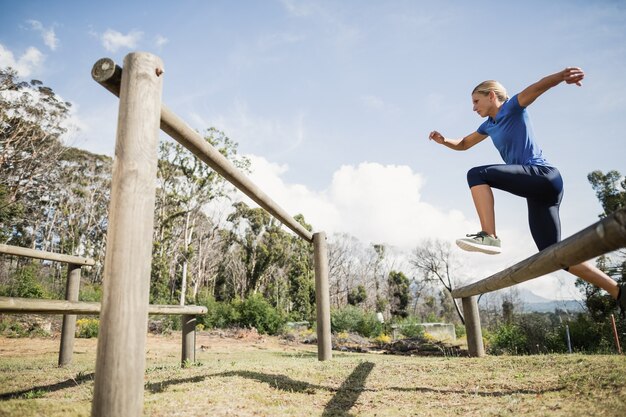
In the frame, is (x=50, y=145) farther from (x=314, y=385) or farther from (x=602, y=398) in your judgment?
(x=602, y=398)

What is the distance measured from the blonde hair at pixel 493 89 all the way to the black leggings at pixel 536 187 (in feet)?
2.67

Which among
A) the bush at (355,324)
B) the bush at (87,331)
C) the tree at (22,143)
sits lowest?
the bush at (355,324)

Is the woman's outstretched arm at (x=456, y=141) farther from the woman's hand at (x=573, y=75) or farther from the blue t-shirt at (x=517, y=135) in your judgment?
the woman's hand at (x=573, y=75)

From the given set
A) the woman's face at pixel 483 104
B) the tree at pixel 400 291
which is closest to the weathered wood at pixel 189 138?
the woman's face at pixel 483 104

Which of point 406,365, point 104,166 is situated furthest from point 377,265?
point 406,365

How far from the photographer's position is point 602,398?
2027 mm

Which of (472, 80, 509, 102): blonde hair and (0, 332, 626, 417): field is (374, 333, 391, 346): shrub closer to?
(0, 332, 626, 417): field

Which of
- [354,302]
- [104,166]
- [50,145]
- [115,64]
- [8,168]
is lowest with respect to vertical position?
[354,302]

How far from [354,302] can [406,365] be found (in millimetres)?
34850

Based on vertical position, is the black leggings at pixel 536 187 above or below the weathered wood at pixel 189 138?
below

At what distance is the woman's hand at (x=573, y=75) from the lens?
2.14 metres

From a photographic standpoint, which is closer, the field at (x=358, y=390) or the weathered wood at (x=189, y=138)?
the weathered wood at (x=189, y=138)

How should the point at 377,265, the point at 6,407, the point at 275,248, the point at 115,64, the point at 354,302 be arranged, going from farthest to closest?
the point at 377,265
the point at 354,302
the point at 275,248
the point at 6,407
the point at 115,64

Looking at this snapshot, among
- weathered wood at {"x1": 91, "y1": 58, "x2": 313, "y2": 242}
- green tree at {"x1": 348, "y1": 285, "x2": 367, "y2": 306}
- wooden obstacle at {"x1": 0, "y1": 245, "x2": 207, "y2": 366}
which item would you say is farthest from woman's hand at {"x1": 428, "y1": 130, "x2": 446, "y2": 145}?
green tree at {"x1": 348, "y1": 285, "x2": 367, "y2": 306}
